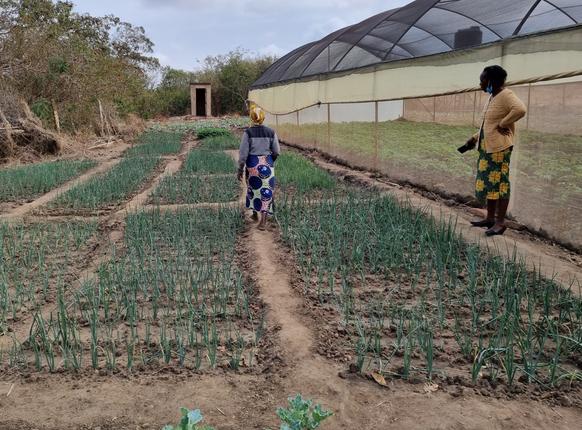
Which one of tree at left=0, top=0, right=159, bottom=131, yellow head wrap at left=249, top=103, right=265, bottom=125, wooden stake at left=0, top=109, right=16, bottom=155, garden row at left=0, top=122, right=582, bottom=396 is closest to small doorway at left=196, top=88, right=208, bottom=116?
tree at left=0, top=0, right=159, bottom=131

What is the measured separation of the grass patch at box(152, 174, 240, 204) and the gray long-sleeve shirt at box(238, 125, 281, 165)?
4.22 feet

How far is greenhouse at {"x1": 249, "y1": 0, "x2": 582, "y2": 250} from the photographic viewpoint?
15.6 ft

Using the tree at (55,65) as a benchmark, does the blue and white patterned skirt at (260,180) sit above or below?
below

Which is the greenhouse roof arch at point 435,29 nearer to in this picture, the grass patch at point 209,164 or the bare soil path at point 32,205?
the grass patch at point 209,164

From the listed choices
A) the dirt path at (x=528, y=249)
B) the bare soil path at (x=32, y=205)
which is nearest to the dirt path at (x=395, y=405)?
the dirt path at (x=528, y=249)

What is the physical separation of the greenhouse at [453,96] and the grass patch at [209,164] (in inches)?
88.5

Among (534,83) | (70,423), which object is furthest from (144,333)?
(534,83)

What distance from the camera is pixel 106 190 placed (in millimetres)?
7414

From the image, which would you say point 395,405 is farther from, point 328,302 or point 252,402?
point 328,302

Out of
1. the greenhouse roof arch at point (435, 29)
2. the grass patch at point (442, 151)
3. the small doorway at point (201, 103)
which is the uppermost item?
the small doorway at point (201, 103)

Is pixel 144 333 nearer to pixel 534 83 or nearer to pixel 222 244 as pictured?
pixel 222 244

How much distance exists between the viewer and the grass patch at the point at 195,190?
684 cm

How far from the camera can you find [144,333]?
3014 mm

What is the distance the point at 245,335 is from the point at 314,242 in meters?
1.64
